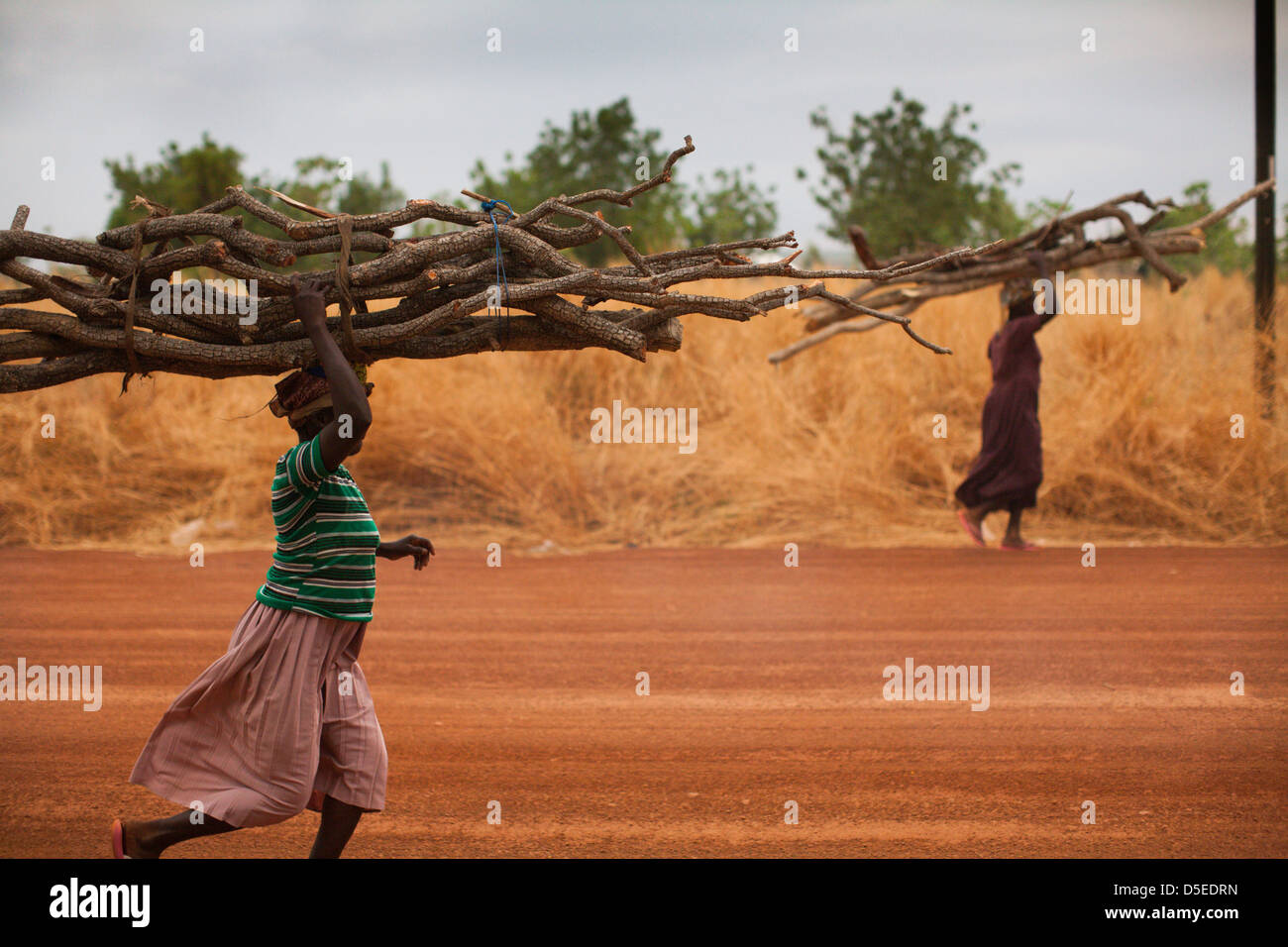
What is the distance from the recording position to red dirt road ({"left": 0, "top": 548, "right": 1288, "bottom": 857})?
3.76 meters

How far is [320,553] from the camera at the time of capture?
3.02 metres

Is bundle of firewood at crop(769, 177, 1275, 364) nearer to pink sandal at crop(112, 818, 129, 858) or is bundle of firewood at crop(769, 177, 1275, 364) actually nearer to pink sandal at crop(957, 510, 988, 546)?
pink sandal at crop(957, 510, 988, 546)

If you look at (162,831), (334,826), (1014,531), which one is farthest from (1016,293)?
(162,831)

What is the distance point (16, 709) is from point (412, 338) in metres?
3.50

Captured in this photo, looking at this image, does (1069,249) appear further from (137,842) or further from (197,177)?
(197,177)

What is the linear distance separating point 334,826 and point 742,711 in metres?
2.53

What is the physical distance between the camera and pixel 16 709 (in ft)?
17.2

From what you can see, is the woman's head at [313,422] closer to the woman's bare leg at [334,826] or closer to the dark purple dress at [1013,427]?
the woman's bare leg at [334,826]

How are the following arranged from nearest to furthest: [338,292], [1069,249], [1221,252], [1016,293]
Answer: [338,292] < [1069,249] < [1016,293] < [1221,252]

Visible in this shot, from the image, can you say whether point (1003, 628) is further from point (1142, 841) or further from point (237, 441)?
point (237, 441)

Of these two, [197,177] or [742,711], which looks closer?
[742,711]

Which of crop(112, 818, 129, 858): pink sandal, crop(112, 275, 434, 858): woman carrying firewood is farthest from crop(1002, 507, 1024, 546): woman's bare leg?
crop(112, 818, 129, 858): pink sandal

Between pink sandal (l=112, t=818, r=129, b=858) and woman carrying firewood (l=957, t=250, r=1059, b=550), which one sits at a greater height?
woman carrying firewood (l=957, t=250, r=1059, b=550)

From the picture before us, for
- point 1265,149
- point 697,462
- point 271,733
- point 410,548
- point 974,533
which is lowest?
point 271,733
